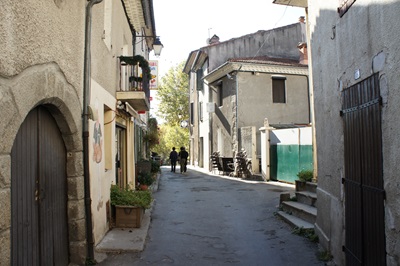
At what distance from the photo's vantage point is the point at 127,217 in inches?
276

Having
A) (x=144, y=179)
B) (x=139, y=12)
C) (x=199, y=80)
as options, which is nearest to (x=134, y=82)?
(x=139, y=12)

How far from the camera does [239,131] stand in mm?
19047

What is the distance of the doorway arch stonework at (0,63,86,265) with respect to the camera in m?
2.81

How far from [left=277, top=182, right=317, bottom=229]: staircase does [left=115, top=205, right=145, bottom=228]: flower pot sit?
3.05 meters

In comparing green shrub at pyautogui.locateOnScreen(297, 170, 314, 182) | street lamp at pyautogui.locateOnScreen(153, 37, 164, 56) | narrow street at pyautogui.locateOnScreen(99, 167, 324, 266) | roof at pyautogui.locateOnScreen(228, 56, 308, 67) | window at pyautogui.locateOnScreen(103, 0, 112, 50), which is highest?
roof at pyautogui.locateOnScreen(228, 56, 308, 67)

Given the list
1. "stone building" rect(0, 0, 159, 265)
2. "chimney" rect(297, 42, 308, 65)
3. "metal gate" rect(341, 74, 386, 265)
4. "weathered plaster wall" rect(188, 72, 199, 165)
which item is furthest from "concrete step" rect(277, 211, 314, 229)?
"weathered plaster wall" rect(188, 72, 199, 165)

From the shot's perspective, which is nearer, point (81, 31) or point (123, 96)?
point (81, 31)

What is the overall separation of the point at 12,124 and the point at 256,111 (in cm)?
1698

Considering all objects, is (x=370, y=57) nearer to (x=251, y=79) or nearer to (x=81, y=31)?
(x=81, y=31)

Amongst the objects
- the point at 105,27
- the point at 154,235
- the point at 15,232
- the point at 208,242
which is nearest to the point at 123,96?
the point at 105,27

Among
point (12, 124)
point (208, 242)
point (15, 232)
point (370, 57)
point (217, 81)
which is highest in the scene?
point (217, 81)

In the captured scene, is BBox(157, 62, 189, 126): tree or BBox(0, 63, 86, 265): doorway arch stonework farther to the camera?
BBox(157, 62, 189, 126): tree

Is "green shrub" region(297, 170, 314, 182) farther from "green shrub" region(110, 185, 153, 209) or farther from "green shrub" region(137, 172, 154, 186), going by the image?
"green shrub" region(137, 172, 154, 186)

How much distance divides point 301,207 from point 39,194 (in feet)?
18.5
